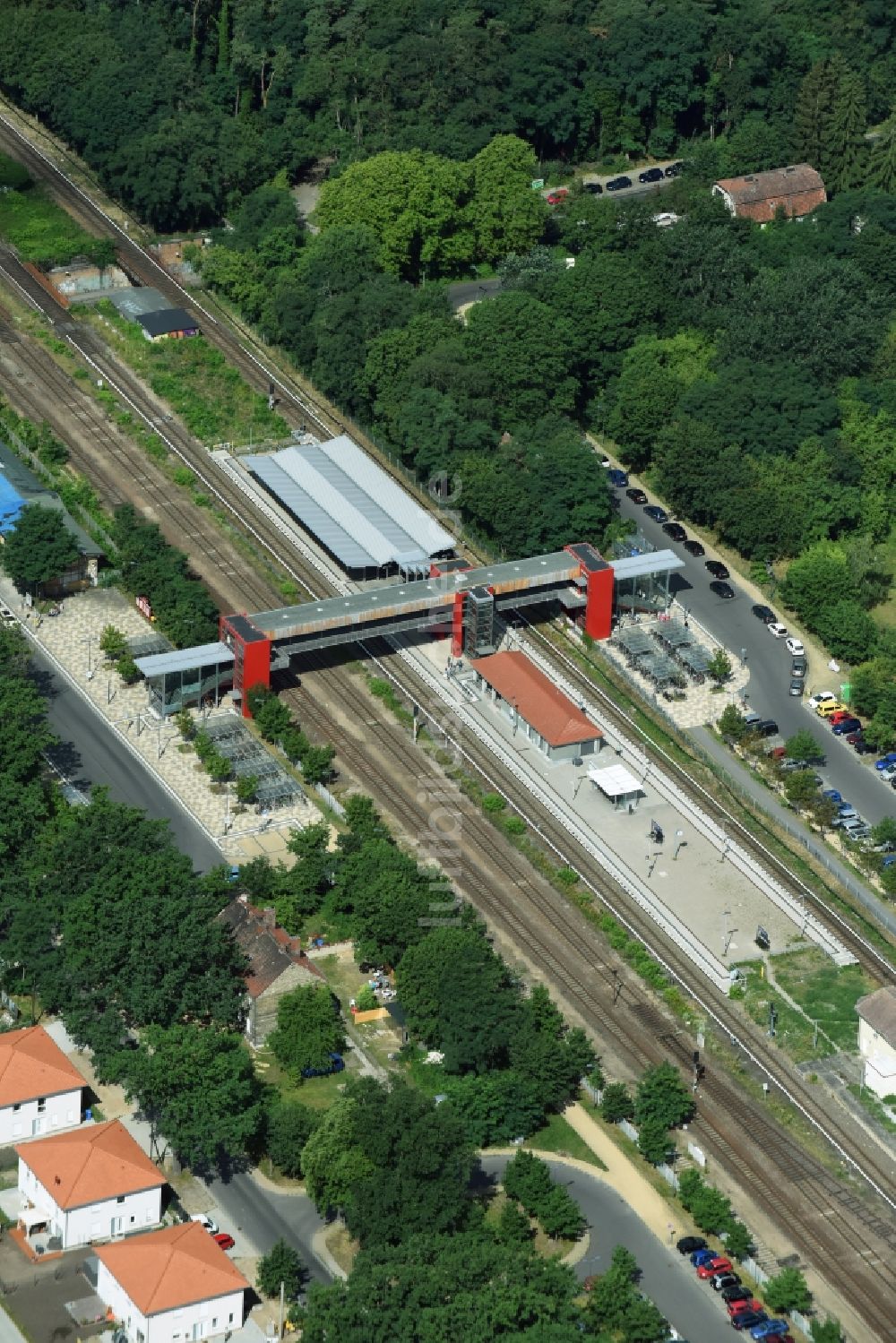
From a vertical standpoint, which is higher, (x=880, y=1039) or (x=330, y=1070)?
(x=330, y=1070)

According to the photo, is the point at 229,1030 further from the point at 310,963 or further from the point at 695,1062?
the point at 695,1062

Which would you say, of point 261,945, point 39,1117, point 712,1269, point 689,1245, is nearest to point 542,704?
point 261,945

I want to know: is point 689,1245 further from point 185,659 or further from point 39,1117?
point 185,659

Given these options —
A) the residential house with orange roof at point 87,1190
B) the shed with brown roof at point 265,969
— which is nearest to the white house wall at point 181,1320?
the residential house with orange roof at point 87,1190

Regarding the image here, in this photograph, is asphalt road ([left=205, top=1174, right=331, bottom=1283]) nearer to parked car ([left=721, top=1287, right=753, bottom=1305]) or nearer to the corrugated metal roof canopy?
parked car ([left=721, top=1287, right=753, bottom=1305])

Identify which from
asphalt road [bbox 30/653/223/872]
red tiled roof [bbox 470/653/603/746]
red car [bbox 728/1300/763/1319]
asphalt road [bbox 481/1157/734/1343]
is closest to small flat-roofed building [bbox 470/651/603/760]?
red tiled roof [bbox 470/653/603/746]

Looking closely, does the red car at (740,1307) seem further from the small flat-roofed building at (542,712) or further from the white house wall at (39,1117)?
the small flat-roofed building at (542,712)
